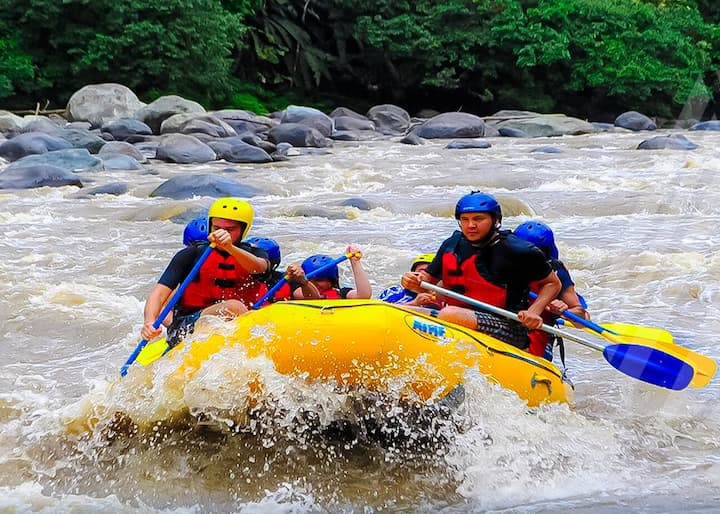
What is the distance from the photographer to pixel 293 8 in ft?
93.6

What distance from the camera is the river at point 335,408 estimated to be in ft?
10.9

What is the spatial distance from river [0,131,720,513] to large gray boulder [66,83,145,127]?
10.8 m

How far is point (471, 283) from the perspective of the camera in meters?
4.13

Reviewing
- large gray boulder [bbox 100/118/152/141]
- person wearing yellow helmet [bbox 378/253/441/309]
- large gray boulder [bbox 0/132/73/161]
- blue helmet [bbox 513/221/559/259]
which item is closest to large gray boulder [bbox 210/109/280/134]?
large gray boulder [bbox 100/118/152/141]

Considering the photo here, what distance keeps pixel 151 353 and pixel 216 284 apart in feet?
1.47

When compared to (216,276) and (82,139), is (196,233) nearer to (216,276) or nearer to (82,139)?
(216,276)

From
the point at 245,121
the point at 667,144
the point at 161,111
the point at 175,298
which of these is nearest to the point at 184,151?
the point at 161,111

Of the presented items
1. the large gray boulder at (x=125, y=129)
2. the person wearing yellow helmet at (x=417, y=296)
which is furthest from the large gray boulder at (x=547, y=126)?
the person wearing yellow helmet at (x=417, y=296)

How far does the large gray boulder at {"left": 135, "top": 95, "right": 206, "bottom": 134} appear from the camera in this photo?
19.8 m

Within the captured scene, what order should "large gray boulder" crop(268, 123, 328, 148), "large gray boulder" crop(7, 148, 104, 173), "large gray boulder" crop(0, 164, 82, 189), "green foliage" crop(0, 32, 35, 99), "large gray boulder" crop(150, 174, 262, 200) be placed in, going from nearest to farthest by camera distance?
1. "large gray boulder" crop(150, 174, 262, 200)
2. "large gray boulder" crop(0, 164, 82, 189)
3. "large gray boulder" crop(7, 148, 104, 173)
4. "large gray boulder" crop(268, 123, 328, 148)
5. "green foliage" crop(0, 32, 35, 99)

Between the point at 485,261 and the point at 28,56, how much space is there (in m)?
21.7

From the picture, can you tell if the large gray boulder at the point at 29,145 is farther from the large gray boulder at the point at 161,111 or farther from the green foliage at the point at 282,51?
the green foliage at the point at 282,51

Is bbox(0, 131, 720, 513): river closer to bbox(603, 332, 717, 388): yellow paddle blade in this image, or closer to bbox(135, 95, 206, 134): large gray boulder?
bbox(603, 332, 717, 388): yellow paddle blade

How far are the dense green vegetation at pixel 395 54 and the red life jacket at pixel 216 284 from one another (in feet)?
64.8
